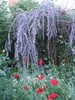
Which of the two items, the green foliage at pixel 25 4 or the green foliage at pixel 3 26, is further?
the green foliage at pixel 25 4

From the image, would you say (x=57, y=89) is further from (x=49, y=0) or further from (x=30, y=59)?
(x=49, y=0)

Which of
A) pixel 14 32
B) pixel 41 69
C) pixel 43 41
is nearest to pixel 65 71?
pixel 41 69

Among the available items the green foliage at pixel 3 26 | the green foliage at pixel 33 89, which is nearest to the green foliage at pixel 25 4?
the green foliage at pixel 3 26

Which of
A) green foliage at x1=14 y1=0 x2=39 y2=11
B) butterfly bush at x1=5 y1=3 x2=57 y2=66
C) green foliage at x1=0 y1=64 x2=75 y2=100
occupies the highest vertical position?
green foliage at x1=14 y1=0 x2=39 y2=11

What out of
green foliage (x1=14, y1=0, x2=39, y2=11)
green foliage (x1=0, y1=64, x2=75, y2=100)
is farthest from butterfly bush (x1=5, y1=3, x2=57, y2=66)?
green foliage (x1=14, y1=0, x2=39, y2=11)

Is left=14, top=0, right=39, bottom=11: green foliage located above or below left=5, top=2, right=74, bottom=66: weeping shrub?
above

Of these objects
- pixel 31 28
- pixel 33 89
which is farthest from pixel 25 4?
pixel 33 89

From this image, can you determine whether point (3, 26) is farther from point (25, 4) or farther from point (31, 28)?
point (25, 4)

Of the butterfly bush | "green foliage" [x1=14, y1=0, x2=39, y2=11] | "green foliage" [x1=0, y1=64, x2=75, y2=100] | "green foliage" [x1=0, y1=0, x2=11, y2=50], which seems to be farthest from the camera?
"green foliage" [x1=14, y1=0, x2=39, y2=11]

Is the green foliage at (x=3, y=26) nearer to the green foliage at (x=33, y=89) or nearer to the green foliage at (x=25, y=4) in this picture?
the green foliage at (x=25, y=4)

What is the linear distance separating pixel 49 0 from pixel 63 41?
753 millimetres

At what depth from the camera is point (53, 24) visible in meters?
4.56

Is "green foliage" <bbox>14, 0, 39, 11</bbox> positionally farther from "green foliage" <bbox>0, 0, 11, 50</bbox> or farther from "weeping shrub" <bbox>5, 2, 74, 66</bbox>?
"weeping shrub" <bbox>5, 2, 74, 66</bbox>

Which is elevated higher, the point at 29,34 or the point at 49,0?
the point at 49,0
